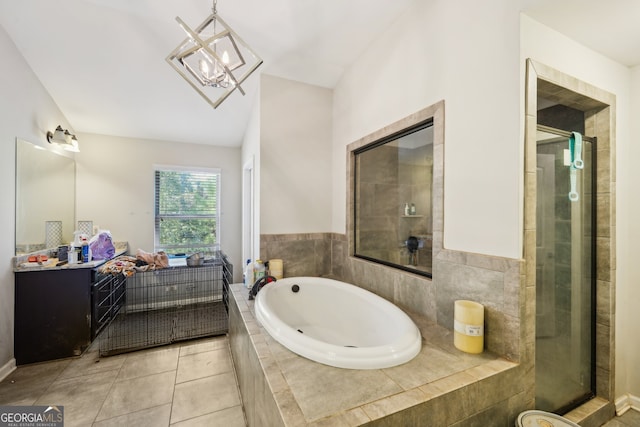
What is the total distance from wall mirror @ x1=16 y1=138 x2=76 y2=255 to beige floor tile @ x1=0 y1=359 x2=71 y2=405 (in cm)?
99

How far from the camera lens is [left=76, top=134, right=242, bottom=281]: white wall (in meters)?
3.31

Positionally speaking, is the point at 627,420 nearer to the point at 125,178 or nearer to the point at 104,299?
the point at 104,299

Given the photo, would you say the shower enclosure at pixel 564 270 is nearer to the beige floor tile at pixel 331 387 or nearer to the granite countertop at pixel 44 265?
the beige floor tile at pixel 331 387

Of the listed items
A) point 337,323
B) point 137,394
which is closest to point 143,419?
Answer: point 137,394

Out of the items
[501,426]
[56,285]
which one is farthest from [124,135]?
[501,426]

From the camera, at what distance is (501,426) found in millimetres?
1146

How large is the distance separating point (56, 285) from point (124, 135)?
6.70 ft

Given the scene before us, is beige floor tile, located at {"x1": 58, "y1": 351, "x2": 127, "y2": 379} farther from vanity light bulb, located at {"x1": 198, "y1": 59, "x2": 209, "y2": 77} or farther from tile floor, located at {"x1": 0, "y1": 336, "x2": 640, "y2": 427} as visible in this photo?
vanity light bulb, located at {"x1": 198, "y1": 59, "x2": 209, "y2": 77}

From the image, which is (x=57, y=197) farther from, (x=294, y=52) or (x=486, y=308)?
(x=486, y=308)

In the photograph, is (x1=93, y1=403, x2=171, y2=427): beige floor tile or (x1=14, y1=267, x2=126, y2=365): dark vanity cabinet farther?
(x1=14, y1=267, x2=126, y2=365): dark vanity cabinet

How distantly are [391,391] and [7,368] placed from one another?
3.02 m

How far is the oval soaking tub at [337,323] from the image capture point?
1.20 meters

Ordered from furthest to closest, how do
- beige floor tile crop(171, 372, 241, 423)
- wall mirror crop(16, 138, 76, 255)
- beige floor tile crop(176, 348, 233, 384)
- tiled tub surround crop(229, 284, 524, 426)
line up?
1. wall mirror crop(16, 138, 76, 255)
2. beige floor tile crop(176, 348, 233, 384)
3. beige floor tile crop(171, 372, 241, 423)
4. tiled tub surround crop(229, 284, 524, 426)

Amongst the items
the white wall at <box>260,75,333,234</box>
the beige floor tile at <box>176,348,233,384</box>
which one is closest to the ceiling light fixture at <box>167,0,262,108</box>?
the white wall at <box>260,75,333,234</box>
